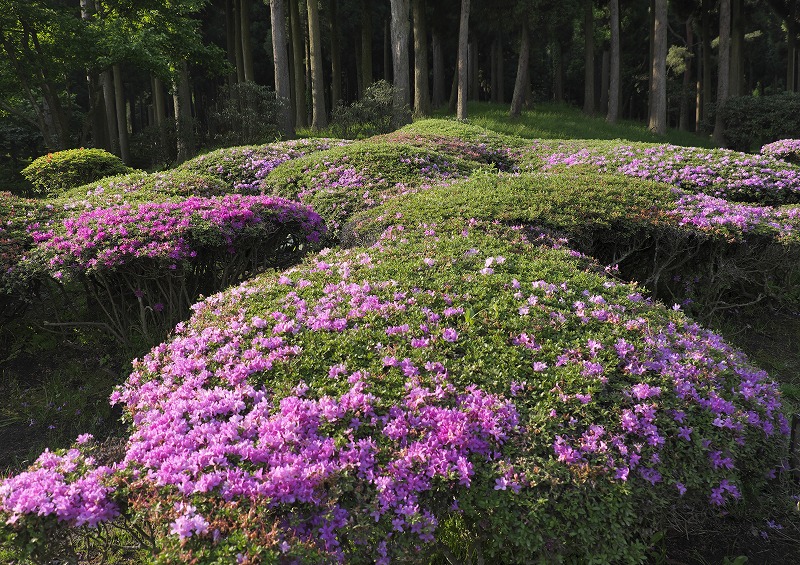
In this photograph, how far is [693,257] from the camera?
17.0ft

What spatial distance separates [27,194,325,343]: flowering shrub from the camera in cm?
437

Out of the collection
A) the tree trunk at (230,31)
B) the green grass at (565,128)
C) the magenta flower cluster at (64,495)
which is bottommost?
the magenta flower cluster at (64,495)

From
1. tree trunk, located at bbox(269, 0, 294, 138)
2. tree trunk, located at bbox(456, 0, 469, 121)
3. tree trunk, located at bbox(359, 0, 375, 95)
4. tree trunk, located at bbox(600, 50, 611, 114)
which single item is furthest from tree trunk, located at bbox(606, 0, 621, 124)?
tree trunk, located at bbox(269, 0, 294, 138)

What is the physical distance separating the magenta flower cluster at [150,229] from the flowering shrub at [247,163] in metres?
3.15

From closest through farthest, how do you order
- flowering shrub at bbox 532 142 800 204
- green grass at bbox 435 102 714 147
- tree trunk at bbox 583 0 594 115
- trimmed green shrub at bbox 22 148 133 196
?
flowering shrub at bbox 532 142 800 204 < trimmed green shrub at bbox 22 148 133 196 < green grass at bbox 435 102 714 147 < tree trunk at bbox 583 0 594 115

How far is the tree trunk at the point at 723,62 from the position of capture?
20.4 meters

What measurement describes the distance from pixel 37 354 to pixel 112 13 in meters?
16.4

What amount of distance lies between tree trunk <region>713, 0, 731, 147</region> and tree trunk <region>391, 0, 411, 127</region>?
39.3 ft

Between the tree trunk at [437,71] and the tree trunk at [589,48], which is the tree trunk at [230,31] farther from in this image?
the tree trunk at [589,48]

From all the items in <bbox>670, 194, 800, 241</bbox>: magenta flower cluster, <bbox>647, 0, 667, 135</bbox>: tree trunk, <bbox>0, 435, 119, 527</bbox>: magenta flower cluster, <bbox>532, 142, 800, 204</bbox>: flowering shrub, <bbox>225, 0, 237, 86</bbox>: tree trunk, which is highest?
<bbox>225, 0, 237, 86</bbox>: tree trunk

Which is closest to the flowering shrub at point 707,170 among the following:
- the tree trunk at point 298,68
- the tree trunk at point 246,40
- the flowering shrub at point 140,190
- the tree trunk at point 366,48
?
the flowering shrub at point 140,190

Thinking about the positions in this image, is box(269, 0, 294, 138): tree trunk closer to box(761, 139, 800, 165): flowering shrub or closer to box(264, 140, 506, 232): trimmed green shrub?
box(264, 140, 506, 232): trimmed green shrub

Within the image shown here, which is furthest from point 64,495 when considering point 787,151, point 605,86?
point 605,86

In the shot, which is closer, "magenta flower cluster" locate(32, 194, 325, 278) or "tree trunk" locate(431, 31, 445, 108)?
"magenta flower cluster" locate(32, 194, 325, 278)
